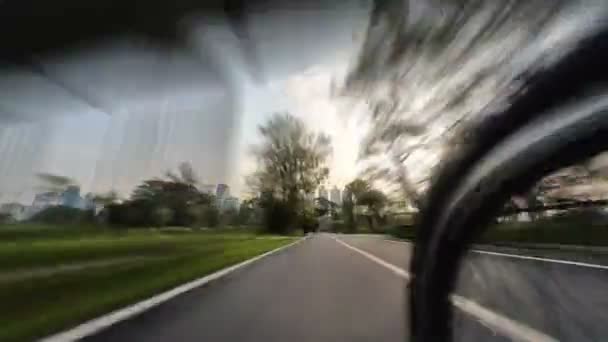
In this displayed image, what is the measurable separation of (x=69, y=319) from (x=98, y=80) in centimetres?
445

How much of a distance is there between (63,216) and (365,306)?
402 cm

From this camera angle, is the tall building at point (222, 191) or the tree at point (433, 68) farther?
the tall building at point (222, 191)

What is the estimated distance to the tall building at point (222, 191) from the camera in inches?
143

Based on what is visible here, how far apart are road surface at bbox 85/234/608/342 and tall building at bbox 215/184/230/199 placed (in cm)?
117

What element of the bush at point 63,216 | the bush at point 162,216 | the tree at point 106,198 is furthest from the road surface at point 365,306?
the tree at point 106,198

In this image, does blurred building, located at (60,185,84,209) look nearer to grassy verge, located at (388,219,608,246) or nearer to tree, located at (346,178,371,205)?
tree, located at (346,178,371,205)

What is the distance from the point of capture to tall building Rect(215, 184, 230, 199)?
363 centimetres

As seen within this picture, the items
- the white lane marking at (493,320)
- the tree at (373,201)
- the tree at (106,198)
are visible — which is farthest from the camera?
the tree at (106,198)

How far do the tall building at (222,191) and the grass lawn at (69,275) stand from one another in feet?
3.69

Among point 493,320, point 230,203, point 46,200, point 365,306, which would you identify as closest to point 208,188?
point 230,203

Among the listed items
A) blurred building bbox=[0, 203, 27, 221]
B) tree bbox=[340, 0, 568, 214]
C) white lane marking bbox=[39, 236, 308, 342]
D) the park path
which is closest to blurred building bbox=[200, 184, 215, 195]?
blurred building bbox=[0, 203, 27, 221]

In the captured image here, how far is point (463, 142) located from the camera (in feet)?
5.32

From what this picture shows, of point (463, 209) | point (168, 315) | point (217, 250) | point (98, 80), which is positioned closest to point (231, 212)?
point (168, 315)

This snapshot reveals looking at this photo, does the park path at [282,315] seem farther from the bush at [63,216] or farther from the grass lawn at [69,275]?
the bush at [63,216]
